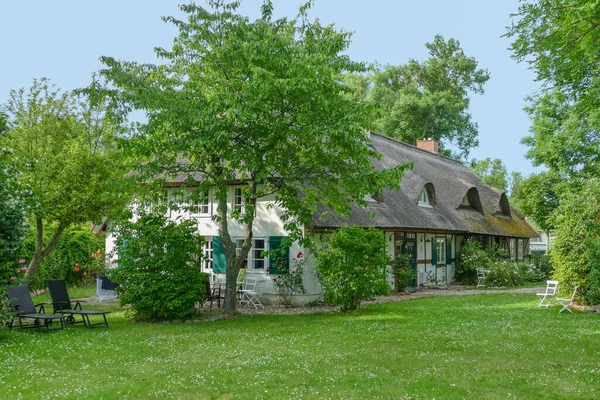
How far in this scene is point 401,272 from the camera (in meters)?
19.2

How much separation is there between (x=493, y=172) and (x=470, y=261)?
37810 millimetres

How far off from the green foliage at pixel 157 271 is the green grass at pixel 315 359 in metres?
0.55

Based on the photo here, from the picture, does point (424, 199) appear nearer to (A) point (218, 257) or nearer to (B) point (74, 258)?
(A) point (218, 257)

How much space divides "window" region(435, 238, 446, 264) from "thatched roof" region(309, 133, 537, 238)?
984 millimetres

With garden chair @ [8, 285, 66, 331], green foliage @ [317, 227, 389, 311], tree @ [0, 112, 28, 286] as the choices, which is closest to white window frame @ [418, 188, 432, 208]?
green foliage @ [317, 227, 389, 311]

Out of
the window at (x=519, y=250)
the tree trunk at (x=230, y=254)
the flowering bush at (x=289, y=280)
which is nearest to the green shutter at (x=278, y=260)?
the flowering bush at (x=289, y=280)

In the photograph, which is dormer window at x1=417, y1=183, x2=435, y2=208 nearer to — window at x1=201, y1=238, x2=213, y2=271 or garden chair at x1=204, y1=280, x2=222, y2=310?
window at x1=201, y1=238, x2=213, y2=271

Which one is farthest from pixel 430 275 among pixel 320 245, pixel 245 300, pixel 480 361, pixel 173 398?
pixel 173 398

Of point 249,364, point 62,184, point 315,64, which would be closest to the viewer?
point 249,364

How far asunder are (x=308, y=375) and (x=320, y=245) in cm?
972

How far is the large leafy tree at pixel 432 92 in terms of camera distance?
122 ft

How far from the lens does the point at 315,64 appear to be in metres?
11.8

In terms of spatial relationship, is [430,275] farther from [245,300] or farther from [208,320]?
[208,320]

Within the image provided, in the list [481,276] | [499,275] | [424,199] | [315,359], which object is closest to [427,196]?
[424,199]
